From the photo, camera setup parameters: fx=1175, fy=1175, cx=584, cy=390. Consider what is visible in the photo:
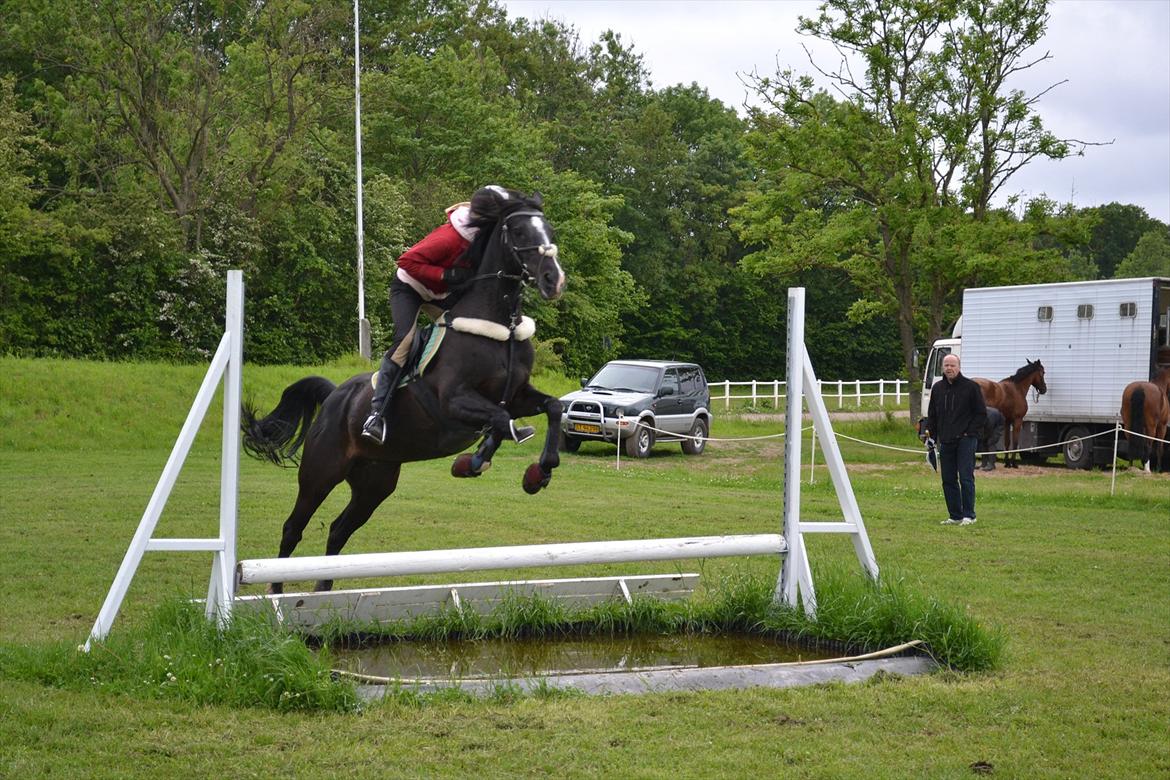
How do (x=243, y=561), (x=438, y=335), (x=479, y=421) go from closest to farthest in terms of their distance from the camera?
1. (x=243, y=561)
2. (x=479, y=421)
3. (x=438, y=335)

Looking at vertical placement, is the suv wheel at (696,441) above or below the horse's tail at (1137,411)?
below

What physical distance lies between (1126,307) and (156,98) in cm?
2204

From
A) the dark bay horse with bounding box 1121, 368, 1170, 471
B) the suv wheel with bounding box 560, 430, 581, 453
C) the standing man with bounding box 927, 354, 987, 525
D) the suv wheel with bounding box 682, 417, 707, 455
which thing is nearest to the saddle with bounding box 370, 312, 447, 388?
the standing man with bounding box 927, 354, 987, 525

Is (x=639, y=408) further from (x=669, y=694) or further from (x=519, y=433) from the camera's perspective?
(x=669, y=694)

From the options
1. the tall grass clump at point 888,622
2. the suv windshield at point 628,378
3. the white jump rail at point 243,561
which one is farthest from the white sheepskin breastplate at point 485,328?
the suv windshield at point 628,378

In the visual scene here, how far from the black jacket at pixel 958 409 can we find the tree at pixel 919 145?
14301 millimetres

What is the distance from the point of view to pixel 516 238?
5.96 m

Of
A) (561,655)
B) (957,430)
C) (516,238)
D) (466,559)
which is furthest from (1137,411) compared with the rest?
(466,559)

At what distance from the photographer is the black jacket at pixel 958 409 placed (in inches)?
477

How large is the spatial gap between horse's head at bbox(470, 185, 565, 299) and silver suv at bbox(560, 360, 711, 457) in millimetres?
13992

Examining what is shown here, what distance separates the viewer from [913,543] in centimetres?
1083

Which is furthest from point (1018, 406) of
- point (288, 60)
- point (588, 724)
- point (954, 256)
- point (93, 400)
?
point (288, 60)

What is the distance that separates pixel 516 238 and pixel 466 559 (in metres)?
1.63

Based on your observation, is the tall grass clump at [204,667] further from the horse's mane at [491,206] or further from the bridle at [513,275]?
the horse's mane at [491,206]
